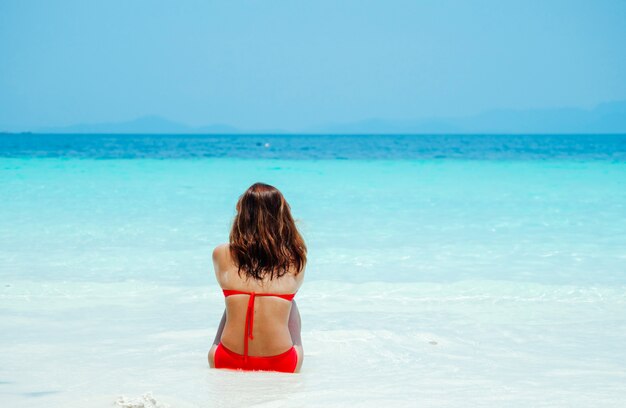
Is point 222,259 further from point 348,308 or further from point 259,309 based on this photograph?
point 348,308

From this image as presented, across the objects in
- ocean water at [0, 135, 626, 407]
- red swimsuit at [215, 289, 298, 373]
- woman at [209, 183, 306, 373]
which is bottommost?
ocean water at [0, 135, 626, 407]

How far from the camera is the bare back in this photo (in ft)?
10.7

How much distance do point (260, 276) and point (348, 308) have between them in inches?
88.7

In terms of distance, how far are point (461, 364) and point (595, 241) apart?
18.6ft

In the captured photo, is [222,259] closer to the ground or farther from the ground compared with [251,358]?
farther from the ground

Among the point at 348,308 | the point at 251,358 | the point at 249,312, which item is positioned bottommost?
the point at 348,308

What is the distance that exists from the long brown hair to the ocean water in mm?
545

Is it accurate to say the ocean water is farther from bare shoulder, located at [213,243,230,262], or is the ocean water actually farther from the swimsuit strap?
bare shoulder, located at [213,243,230,262]

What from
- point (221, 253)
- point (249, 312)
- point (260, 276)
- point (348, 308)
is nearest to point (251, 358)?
point (249, 312)

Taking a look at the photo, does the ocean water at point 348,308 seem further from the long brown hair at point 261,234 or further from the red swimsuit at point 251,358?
the long brown hair at point 261,234

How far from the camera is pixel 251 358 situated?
3328 mm

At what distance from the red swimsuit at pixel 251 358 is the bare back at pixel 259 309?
0.06ft

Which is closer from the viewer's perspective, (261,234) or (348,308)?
(261,234)

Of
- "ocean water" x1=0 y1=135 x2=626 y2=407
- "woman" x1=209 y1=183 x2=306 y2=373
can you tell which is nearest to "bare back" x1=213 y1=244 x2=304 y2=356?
"woman" x1=209 y1=183 x2=306 y2=373
